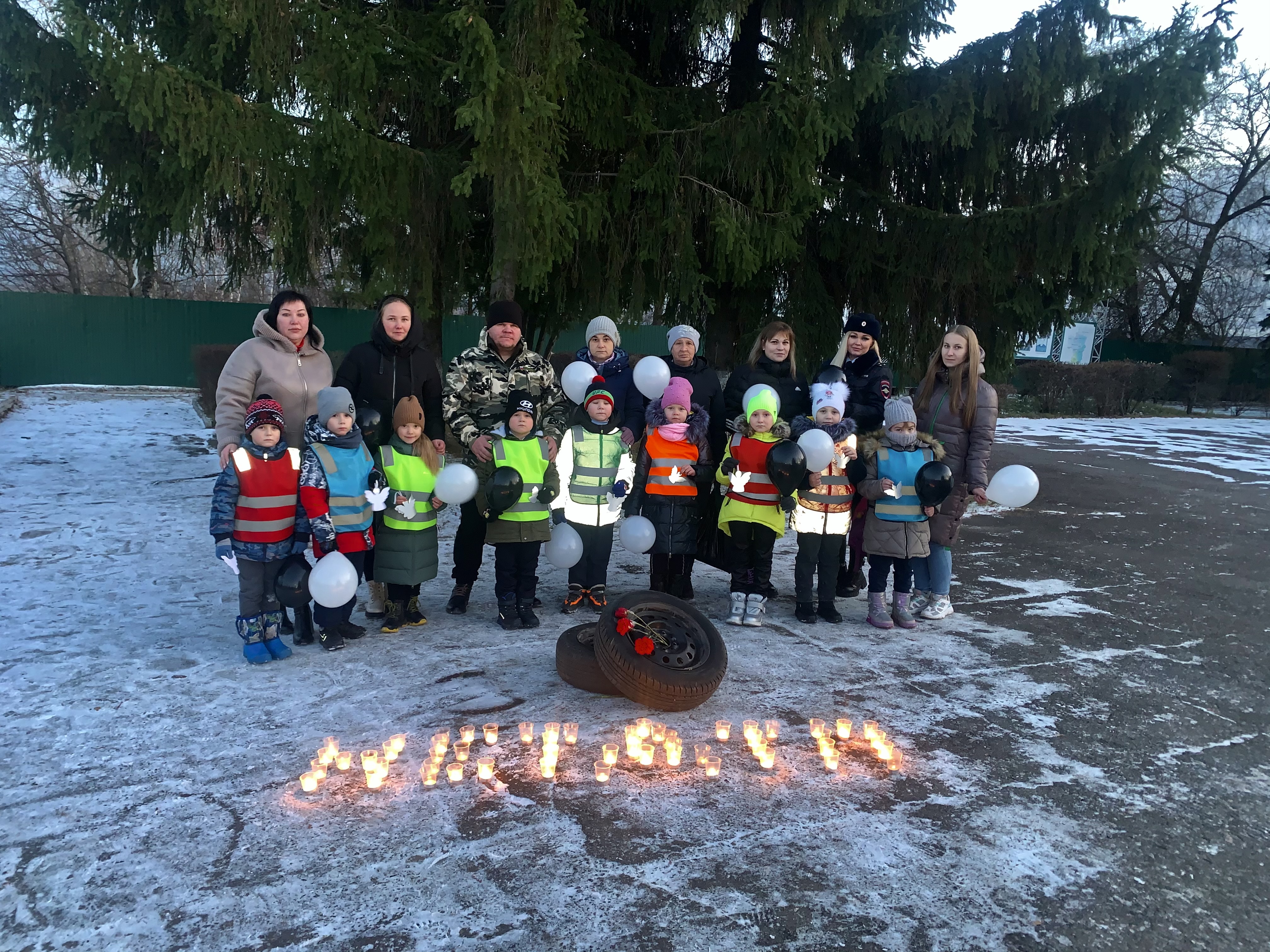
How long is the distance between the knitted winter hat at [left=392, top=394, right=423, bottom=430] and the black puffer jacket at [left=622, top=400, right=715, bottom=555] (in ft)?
4.68

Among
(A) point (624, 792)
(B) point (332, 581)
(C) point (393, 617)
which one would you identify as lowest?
(A) point (624, 792)

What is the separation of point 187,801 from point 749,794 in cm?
202

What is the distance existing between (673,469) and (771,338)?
3.45 ft

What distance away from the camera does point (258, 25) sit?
694 cm

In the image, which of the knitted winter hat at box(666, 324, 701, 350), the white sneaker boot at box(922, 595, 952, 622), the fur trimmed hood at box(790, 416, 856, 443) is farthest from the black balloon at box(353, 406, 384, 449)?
the white sneaker boot at box(922, 595, 952, 622)

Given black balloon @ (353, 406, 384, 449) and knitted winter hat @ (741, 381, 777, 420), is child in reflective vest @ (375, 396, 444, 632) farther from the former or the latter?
knitted winter hat @ (741, 381, 777, 420)

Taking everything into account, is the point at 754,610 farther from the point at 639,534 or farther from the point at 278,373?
the point at 278,373

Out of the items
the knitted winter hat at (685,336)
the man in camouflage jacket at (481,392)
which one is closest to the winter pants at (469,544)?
the man in camouflage jacket at (481,392)

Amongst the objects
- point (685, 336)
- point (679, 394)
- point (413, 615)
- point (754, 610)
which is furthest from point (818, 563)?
point (413, 615)

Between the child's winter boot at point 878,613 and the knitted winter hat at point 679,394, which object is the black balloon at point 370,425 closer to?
the knitted winter hat at point 679,394

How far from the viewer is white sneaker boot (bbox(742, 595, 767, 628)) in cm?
507

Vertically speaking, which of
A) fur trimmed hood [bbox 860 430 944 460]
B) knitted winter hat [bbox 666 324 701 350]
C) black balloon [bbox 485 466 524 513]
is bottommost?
black balloon [bbox 485 466 524 513]

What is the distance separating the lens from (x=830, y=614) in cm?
522

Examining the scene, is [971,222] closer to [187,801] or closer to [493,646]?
[493,646]
